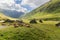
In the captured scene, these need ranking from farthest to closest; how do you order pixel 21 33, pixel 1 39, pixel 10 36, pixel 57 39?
pixel 57 39 → pixel 21 33 → pixel 10 36 → pixel 1 39

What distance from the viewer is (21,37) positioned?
1854 inches

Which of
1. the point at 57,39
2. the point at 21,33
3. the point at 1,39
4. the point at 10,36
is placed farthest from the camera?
the point at 57,39

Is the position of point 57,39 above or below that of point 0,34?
below

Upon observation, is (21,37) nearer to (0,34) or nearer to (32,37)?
(32,37)

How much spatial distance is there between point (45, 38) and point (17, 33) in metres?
8.65

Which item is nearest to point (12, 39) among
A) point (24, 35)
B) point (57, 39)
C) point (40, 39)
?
point (24, 35)

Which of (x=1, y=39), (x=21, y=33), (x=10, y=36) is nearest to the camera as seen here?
(x=1, y=39)

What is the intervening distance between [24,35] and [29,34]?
2.34 metres

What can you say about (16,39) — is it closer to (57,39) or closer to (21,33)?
(21,33)

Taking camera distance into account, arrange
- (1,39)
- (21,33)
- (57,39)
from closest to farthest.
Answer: (1,39) → (21,33) → (57,39)

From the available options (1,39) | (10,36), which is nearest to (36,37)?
(10,36)

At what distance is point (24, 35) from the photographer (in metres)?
A: 48.7

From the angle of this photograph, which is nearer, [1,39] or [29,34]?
[1,39]

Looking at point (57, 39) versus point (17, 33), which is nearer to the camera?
point (17, 33)
